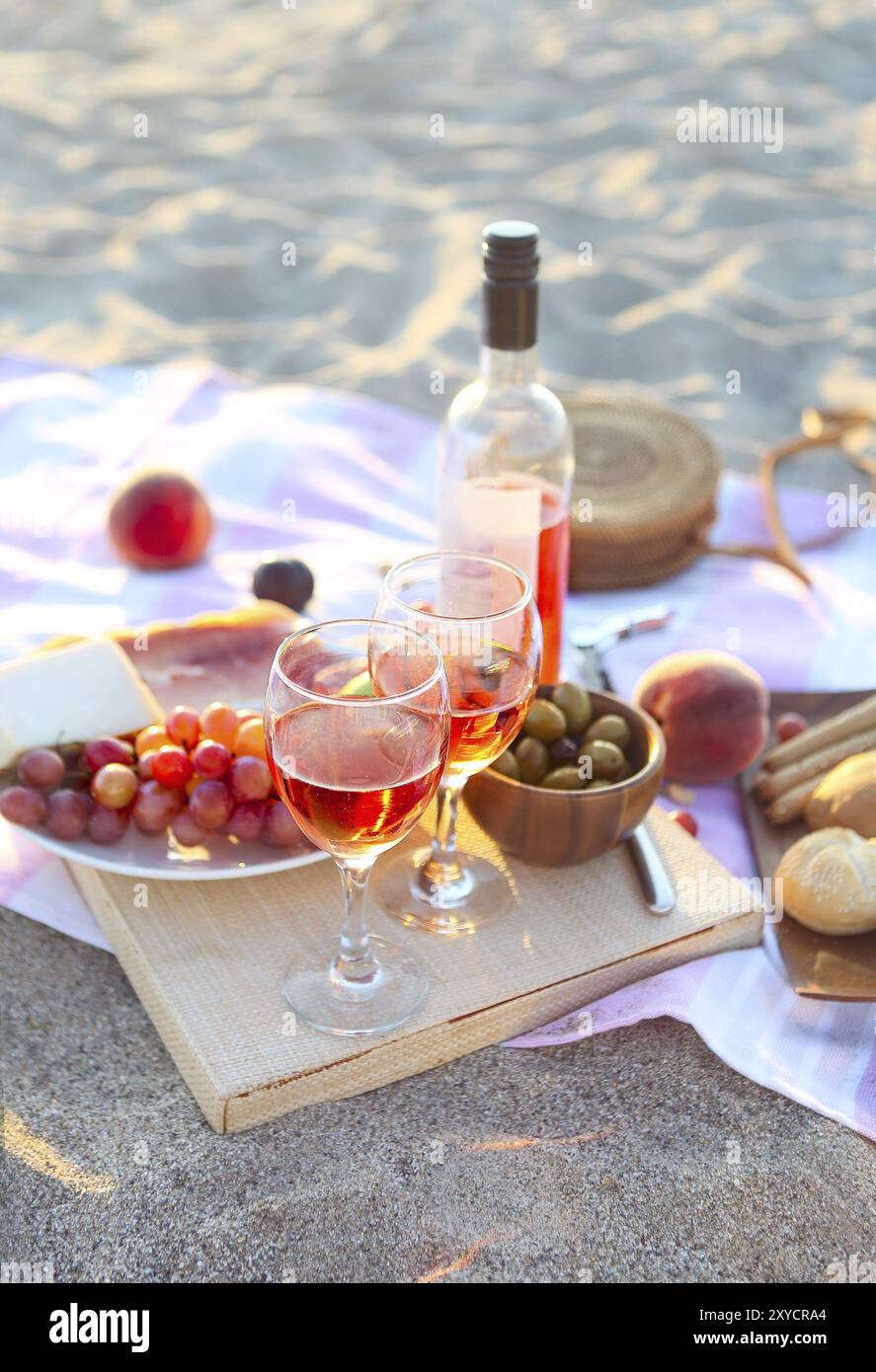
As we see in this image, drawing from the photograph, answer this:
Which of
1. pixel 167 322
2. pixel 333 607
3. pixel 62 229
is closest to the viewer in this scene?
pixel 333 607

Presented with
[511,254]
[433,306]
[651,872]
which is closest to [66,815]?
[651,872]

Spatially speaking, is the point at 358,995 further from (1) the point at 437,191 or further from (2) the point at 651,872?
(1) the point at 437,191

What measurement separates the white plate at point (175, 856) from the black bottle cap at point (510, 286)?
457 mm

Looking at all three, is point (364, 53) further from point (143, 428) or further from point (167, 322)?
point (143, 428)

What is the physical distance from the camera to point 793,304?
278 centimetres

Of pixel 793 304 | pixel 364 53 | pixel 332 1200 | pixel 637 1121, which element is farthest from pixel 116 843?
pixel 364 53

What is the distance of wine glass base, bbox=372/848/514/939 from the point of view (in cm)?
106

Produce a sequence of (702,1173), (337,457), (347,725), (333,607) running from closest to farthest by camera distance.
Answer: (347,725)
(702,1173)
(333,607)
(337,457)

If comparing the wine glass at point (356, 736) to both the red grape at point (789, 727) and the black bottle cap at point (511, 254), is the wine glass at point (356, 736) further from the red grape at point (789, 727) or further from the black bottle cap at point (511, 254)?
the red grape at point (789, 727)

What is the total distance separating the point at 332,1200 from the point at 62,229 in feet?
8.87

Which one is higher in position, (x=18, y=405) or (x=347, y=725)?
(x=347, y=725)

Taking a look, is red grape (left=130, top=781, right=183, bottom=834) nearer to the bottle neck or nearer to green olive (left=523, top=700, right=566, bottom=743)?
green olive (left=523, top=700, right=566, bottom=743)

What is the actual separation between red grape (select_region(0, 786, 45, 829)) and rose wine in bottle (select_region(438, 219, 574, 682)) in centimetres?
41

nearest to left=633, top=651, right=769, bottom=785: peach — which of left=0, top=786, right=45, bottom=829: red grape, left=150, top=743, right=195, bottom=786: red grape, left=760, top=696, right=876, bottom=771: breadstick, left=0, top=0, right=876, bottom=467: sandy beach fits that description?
left=760, top=696, right=876, bottom=771: breadstick
